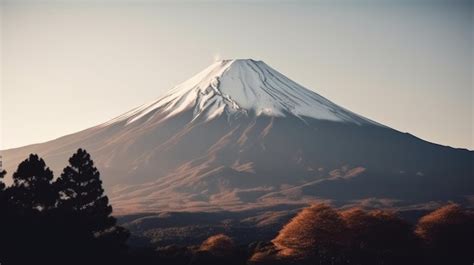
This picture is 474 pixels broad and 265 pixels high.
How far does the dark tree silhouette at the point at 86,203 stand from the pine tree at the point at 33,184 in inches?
42.8

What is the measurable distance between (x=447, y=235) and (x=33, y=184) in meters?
47.7

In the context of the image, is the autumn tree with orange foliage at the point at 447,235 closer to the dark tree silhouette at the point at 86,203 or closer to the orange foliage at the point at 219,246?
the orange foliage at the point at 219,246

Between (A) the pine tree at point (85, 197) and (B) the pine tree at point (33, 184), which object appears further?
(A) the pine tree at point (85, 197)

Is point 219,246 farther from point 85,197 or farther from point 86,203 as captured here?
point 85,197

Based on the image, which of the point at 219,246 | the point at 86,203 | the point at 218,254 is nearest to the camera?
the point at 86,203

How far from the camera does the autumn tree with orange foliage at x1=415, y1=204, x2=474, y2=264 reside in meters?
80.0

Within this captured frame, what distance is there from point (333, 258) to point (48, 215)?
35780 mm

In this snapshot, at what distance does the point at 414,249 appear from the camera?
81938 millimetres

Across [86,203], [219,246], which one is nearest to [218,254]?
[219,246]

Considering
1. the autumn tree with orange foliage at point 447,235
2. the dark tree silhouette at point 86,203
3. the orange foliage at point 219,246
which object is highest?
the dark tree silhouette at point 86,203

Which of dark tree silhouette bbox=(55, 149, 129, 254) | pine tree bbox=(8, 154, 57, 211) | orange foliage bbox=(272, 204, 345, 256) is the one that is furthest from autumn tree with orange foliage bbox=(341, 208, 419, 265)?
pine tree bbox=(8, 154, 57, 211)

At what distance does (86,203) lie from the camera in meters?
64.8

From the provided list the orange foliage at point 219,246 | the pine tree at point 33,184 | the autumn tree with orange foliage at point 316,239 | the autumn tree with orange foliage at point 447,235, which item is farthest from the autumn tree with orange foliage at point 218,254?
the autumn tree with orange foliage at point 447,235

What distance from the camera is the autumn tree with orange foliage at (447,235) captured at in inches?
3150
